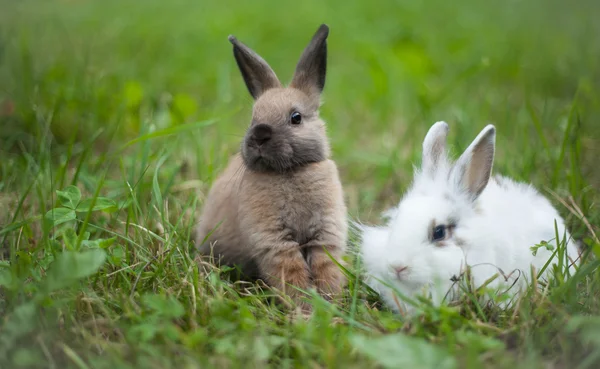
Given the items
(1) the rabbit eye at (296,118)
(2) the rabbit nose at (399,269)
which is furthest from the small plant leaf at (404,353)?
(1) the rabbit eye at (296,118)

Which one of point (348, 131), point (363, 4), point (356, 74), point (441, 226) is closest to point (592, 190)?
point (441, 226)

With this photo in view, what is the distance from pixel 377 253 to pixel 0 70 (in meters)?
4.05

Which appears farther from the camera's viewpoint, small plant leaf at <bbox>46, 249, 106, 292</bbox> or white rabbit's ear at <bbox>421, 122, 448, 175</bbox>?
white rabbit's ear at <bbox>421, 122, 448, 175</bbox>

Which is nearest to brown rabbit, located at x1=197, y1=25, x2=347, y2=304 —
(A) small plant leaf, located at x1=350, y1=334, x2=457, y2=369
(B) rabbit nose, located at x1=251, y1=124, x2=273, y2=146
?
(B) rabbit nose, located at x1=251, y1=124, x2=273, y2=146

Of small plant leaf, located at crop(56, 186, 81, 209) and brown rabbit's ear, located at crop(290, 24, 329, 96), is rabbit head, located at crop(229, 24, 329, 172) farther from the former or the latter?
small plant leaf, located at crop(56, 186, 81, 209)

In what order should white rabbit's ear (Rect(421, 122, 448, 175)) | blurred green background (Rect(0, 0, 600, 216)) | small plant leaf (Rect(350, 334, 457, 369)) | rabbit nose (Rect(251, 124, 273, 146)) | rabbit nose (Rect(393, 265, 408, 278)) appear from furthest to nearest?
blurred green background (Rect(0, 0, 600, 216))
white rabbit's ear (Rect(421, 122, 448, 175))
rabbit nose (Rect(251, 124, 273, 146))
rabbit nose (Rect(393, 265, 408, 278))
small plant leaf (Rect(350, 334, 457, 369))

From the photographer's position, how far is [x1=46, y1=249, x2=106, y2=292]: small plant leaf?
8.27 ft

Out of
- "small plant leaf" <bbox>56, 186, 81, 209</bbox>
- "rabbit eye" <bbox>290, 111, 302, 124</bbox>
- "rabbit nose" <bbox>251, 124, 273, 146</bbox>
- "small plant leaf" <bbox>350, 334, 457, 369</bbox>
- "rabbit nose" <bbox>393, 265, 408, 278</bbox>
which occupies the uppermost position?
"rabbit eye" <bbox>290, 111, 302, 124</bbox>

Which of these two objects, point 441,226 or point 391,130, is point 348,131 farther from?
point 441,226

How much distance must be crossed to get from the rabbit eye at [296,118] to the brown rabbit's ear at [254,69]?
1.10 ft

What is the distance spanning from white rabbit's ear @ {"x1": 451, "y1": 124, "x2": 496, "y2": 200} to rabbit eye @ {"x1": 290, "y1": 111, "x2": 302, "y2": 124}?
0.87 metres

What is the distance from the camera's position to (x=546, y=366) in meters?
2.34

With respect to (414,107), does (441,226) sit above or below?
below

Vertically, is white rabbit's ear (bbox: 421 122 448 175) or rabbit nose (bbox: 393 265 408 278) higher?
white rabbit's ear (bbox: 421 122 448 175)
